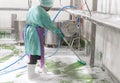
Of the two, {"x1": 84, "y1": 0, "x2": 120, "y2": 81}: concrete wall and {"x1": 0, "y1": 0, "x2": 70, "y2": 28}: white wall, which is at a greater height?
{"x1": 0, "y1": 0, "x2": 70, "y2": 28}: white wall

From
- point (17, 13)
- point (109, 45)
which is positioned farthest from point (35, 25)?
point (17, 13)

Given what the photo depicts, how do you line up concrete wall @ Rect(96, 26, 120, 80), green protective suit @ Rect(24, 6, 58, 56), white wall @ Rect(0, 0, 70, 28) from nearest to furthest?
concrete wall @ Rect(96, 26, 120, 80) → green protective suit @ Rect(24, 6, 58, 56) → white wall @ Rect(0, 0, 70, 28)

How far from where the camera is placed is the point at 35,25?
8.80 feet

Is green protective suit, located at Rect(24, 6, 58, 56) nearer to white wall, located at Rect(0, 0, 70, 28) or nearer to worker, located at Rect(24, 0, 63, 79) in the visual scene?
worker, located at Rect(24, 0, 63, 79)

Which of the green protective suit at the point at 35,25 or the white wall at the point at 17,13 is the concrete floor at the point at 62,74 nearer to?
the green protective suit at the point at 35,25

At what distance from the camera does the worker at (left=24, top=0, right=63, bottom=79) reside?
2611 millimetres

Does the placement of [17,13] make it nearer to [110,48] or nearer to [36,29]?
[36,29]

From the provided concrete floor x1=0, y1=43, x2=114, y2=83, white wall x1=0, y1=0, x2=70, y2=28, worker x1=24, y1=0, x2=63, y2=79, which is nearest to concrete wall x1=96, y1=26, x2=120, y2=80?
concrete floor x1=0, y1=43, x2=114, y2=83

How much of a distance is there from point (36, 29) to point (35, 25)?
0.05 m

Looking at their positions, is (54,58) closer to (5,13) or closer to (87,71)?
(87,71)

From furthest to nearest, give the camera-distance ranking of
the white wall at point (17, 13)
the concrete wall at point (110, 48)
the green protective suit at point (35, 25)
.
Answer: the white wall at point (17, 13)
the green protective suit at point (35, 25)
the concrete wall at point (110, 48)

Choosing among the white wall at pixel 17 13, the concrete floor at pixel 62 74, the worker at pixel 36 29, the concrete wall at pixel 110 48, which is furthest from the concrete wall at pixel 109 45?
the white wall at pixel 17 13

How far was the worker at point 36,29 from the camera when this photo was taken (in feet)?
8.57

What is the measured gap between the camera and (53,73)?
2.91 metres
